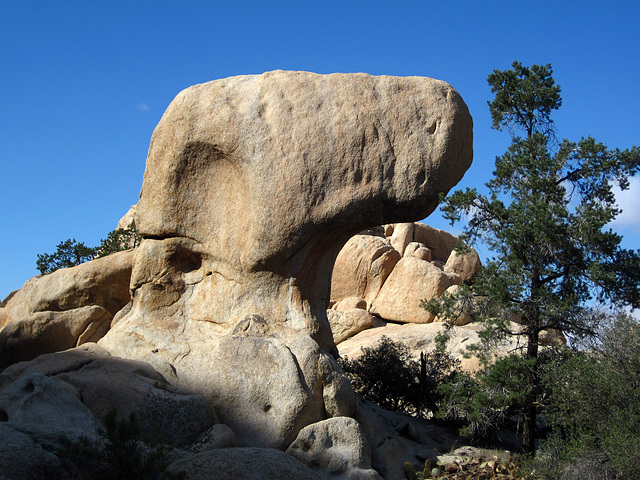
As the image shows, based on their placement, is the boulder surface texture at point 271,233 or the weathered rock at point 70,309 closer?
the boulder surface texture at point 271,233

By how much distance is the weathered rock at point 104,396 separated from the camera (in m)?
7.90

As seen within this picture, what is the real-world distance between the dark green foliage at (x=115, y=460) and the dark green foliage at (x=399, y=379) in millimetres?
9660

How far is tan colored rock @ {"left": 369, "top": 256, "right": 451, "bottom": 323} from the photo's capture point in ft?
78.7

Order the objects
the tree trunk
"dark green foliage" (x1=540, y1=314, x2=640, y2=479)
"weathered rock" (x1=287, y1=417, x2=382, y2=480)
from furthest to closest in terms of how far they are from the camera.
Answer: the tree trunk
"dark green foliage" (x1=540, y1=314, x2=640, y2=479)
"weathered rock" (x1=287, y1=417, x2=382, y2=480)

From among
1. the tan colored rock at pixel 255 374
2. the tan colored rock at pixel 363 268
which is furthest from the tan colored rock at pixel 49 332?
the tan colored rock at pixel 363 268

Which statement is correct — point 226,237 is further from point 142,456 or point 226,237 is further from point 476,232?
point 142,456

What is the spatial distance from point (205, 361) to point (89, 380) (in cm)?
186

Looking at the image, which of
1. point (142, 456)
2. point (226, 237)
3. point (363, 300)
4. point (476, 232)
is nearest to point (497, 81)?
point (476, 232)

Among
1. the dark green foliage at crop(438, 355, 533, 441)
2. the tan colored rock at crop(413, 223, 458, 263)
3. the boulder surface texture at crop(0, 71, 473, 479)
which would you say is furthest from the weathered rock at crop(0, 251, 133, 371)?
the tan colored rock at crop(413, 223, 458, 263)

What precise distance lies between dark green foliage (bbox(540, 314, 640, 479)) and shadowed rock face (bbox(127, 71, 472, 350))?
12.0 feet

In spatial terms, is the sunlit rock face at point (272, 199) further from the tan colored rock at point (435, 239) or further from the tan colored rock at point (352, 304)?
the tan colored rock at point (435, 239)

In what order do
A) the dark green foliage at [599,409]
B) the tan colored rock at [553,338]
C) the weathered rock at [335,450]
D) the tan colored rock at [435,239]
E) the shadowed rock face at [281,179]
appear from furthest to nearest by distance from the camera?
the tan colored rock at [435,239]
the tan colored rock at [553,338]
the shadowed rock face at [281,179]
the dark green foliage at [599,409]
the weathered rock at [335,450]

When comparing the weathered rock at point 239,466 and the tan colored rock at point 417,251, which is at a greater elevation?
the tan colored rock at point 417,251

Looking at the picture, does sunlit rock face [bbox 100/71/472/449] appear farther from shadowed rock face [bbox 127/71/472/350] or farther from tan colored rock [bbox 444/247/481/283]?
tan colored rock [bbox 444/247/481/283]
